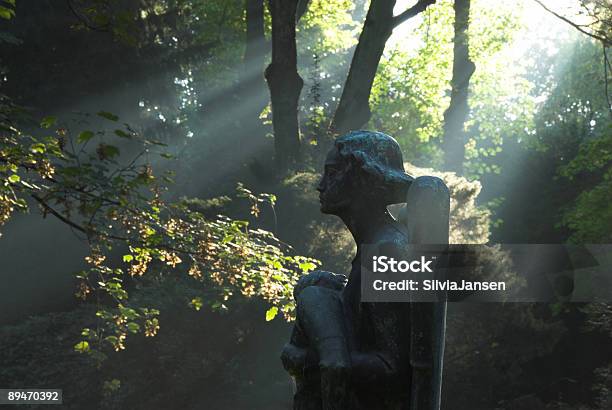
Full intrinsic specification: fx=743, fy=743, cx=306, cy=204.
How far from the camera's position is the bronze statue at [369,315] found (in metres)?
2.94

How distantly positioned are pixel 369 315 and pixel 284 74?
1208 cm

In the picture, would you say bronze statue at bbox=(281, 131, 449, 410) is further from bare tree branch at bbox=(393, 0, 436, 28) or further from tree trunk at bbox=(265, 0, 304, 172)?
bare tree branch at bbox=(393, 0, 436, 28)

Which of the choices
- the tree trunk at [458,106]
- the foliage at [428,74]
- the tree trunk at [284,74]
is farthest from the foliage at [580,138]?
the tree trunk at [284,74]

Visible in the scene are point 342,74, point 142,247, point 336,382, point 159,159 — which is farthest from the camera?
point 342,74

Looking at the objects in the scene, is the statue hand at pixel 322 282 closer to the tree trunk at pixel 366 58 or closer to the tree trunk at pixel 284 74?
the tree trunk at pixel 284 74

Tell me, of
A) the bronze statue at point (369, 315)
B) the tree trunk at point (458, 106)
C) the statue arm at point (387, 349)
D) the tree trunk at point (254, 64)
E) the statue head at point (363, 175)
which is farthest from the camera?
the tree trunk at point (458, 106)

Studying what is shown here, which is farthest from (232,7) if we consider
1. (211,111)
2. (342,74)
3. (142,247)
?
(142,247)

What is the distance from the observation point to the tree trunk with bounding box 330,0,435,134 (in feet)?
50.5

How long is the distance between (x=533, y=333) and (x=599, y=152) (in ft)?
20.7

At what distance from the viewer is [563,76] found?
1485 inches

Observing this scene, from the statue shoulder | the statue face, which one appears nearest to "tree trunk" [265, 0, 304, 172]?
the statue face

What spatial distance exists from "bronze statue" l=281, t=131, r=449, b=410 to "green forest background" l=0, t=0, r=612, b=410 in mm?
3621

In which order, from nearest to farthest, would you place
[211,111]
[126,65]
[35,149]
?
[35,149] → [126,65] → [211,111]

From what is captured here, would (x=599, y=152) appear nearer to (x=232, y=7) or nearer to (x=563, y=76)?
(x=232, y=7)
